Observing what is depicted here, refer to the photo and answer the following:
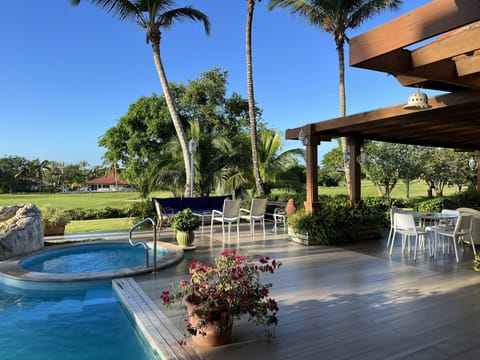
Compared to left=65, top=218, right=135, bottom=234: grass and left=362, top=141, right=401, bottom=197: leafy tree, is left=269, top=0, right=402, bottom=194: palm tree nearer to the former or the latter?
left=362, top=141, right=401, bottom=197: leafy tree

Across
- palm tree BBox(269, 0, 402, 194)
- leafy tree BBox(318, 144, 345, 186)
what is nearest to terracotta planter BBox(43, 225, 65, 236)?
palm tree BBox(269, 0, 402, 194)

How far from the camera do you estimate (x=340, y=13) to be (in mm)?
12500

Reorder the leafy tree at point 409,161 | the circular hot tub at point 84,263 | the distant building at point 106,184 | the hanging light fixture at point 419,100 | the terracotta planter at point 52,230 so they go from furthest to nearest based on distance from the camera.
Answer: the distant building at point 106,184 → the leafy tree at point 409,161 → the terracotta planter at point 52,230 → the circular hot tub at point 84,263 → the hanging light fixture at point 419,100

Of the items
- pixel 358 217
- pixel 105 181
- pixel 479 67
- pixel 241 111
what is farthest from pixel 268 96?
pixel 105 181

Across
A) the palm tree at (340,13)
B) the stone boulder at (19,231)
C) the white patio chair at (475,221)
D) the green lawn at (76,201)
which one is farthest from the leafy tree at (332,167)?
the stone boulder at (19,231)

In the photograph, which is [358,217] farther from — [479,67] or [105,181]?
[105,181]

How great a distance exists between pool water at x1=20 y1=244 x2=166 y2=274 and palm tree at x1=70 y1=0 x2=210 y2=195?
3.97m

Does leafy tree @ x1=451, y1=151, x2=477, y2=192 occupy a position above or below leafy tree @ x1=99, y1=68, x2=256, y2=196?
below

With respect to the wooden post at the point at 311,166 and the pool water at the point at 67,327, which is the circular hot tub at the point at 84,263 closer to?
the pool water at the point at 67,327

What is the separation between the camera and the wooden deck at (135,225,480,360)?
2.73 meters

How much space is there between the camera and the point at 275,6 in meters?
13.4

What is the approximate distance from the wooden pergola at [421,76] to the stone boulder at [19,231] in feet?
19.4

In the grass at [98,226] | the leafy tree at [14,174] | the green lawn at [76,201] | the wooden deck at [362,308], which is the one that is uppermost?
the leafy tree at [14,174]

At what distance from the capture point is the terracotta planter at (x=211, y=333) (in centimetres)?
273
